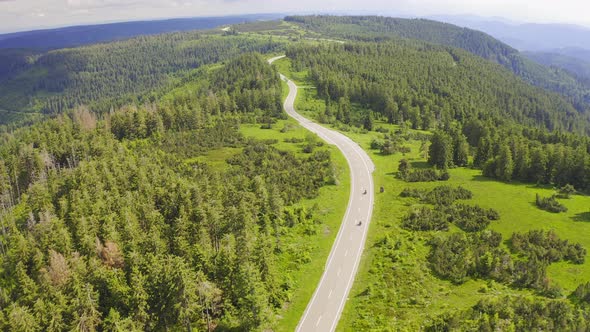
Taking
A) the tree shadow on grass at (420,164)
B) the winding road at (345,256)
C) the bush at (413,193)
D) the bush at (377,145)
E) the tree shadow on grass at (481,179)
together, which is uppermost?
the bush at (377,145)

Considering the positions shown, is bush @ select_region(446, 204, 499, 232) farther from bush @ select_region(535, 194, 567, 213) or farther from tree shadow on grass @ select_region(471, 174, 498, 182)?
tree shadow on grass @ select_region(471, 174, 498, 182)

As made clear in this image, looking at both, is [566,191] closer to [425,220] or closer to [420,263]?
[425,220]

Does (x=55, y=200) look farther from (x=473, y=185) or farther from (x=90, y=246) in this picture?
(x=473, y=185)

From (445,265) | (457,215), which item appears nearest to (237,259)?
(445,265)

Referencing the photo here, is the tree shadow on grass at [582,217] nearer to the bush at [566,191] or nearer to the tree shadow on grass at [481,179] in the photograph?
the bush at [566,191]

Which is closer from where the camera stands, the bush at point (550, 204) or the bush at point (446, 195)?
the bush at point (550, 204)

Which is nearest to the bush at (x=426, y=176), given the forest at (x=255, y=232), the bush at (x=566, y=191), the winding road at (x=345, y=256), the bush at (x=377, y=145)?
the forest at (x=255, y=232)

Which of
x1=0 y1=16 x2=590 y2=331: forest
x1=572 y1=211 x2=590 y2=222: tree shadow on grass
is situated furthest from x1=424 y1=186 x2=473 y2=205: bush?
x1=572 y1=211 x2=590 y2=222: tree shadow on grass

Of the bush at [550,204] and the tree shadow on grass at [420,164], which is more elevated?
the tree shadow on grass at [420,164]
